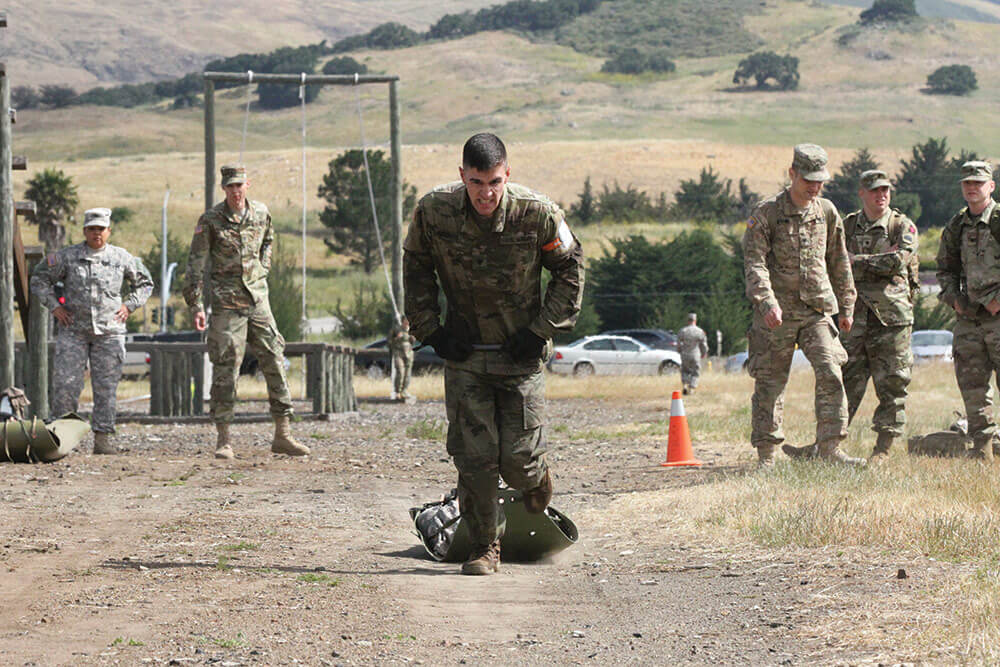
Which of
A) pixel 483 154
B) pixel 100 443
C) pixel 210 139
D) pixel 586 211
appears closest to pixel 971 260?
pixel 483 154

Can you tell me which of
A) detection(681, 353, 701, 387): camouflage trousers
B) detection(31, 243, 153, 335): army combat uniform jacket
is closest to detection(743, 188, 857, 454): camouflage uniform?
detection(31, 243, 153, 335): army combat uniform jacket

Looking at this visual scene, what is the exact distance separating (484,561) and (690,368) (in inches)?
866

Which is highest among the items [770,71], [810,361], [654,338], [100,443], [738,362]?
[770,71]

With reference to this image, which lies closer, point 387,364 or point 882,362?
point 882,362

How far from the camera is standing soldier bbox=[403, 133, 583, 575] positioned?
22.5 feet

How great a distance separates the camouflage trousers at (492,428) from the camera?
22.9 feet

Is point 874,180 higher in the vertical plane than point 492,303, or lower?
higher

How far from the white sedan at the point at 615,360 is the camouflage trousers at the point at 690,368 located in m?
9.87

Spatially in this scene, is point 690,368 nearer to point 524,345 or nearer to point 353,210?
point 524,345

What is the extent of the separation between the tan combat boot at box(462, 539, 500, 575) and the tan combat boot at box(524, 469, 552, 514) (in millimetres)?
315

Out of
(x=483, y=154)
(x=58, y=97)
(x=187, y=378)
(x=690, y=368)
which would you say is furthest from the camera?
(x=58, y=97)

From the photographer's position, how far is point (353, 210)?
74000mm

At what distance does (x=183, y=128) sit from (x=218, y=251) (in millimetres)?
154014

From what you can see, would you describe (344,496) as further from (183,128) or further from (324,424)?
(183,128)
